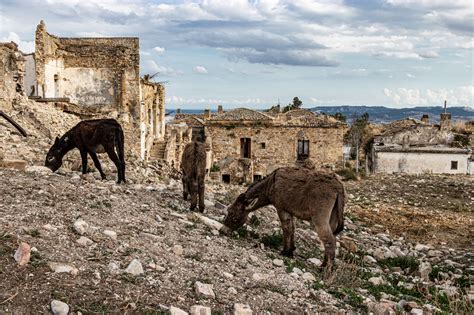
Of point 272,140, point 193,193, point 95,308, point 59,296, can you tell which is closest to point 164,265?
point 95,308

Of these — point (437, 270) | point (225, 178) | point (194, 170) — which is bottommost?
point (225, 178)

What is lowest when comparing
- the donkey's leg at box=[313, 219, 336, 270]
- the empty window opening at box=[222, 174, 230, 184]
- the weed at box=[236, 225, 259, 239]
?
the empty window opening at box=[222, 174, 230, 184]

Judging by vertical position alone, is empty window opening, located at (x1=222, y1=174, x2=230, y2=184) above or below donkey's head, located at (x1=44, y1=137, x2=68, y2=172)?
below

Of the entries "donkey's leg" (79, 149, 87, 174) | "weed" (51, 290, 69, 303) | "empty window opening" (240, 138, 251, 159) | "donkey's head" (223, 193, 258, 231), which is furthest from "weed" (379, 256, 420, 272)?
"empty window opening" (240, 138, 251, 159)

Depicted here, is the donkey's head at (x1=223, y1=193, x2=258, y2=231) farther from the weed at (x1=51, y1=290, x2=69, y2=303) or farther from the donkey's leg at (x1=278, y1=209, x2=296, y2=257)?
the weed at (x1=51, y1=290, x2=69, y2=303)

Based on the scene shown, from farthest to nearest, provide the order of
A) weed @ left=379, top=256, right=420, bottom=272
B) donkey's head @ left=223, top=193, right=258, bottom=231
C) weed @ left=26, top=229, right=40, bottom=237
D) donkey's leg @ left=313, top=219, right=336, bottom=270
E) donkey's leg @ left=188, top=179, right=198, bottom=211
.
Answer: weed @ left=379, top=256, right=420, bottom=272 < donkey's leg @ left=188, top=179, right=198, bottom=211 < donkey's head @ left=223, top=193, right=258, bottom=231 < donkey's leg @ left=313, top=219, right=336, bottom=270 < weed @ left=26, top=229, right=40, bottom=237

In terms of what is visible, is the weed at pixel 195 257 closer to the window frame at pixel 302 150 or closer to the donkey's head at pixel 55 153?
the donkey's head at pixel 55 153

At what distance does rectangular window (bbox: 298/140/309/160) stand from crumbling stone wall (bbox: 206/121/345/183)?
0.84 ft

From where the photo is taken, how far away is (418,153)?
1324 inches

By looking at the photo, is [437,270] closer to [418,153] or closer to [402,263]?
[402,263]

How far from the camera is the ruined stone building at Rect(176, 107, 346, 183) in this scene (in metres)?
36.3

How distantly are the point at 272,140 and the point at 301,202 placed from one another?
28.2m

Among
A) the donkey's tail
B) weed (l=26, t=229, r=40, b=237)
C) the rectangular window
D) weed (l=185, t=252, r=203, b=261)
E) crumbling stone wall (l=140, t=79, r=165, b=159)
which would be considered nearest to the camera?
weed (l=26, t=229, r=40, b=237)

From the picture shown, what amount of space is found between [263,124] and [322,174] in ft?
91.7
